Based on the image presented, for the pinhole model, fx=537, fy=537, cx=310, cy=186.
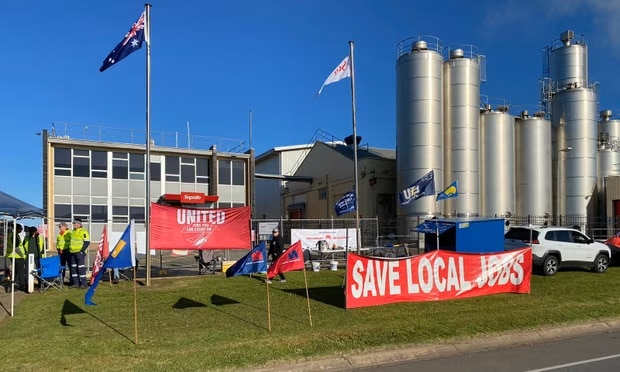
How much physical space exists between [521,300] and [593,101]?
1159 inches

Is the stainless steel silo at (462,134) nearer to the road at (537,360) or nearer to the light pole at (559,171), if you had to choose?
the light pole at (559,171)

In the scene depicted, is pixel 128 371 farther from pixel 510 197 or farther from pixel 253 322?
pixel 510 197

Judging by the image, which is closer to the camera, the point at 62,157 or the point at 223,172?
the point at 62,157

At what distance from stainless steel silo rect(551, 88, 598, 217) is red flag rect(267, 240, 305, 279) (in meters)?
30.5

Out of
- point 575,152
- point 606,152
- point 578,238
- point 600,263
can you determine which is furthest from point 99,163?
point 606,152

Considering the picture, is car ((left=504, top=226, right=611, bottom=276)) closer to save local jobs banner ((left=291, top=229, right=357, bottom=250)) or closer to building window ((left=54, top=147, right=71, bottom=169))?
save local jobs banner ((left=291, top=229, right=357, bottom=250))

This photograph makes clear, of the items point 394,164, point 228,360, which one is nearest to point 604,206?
point 394,164

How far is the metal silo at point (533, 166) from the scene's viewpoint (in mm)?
34344

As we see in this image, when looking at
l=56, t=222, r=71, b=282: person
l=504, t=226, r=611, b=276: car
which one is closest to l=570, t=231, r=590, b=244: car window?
l=504, t=226, r=611, b=276: car

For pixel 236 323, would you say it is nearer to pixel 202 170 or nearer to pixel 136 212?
pixel 136 212

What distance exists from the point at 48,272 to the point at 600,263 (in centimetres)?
A: 1804

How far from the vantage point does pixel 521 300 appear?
12.9 m

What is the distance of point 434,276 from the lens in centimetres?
1268

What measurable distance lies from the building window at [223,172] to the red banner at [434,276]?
28.7 m
